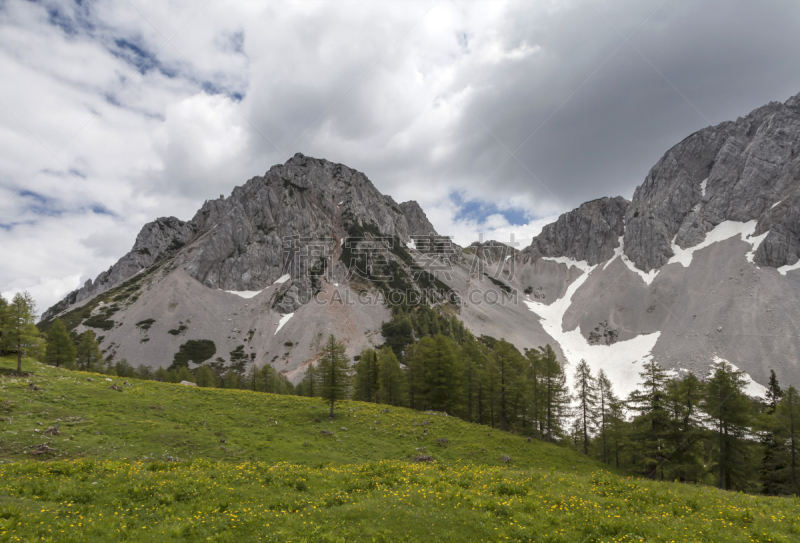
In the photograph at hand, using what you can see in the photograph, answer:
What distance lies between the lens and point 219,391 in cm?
4338

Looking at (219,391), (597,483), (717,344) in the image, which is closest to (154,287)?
(219,391)

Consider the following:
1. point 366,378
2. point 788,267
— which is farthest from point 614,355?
point 366,378

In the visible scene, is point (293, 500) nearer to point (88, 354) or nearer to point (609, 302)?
point (88, 354)

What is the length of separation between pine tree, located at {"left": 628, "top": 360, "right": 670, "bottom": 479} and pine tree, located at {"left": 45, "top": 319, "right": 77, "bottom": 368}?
9344 centimetres

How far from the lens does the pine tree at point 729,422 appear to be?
29.1 metres

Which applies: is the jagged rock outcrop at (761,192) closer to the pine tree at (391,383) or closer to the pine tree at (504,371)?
the pine tree at (504,371)

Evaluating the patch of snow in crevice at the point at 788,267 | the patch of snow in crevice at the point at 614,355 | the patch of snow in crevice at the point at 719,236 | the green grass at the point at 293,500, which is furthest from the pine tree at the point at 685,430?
the patch of snow in crevice at the point at 719,236

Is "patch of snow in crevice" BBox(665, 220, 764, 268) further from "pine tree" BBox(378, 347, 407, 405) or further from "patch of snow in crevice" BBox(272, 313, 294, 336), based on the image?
"patch of snow in crevice" BBox(272, 313, 294, 336)

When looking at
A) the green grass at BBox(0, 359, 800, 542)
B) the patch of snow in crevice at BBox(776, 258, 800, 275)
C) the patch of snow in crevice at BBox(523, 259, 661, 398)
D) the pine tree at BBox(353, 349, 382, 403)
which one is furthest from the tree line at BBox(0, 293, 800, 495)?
the patch of snow in crevice at BBox(776, 258, 800, 275)

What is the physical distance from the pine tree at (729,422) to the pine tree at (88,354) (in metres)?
113

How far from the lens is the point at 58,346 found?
215 feet

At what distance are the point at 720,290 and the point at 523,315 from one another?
86.8 metres

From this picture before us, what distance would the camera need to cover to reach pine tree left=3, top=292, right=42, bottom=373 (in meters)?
36.7

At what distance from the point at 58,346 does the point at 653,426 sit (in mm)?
96022
